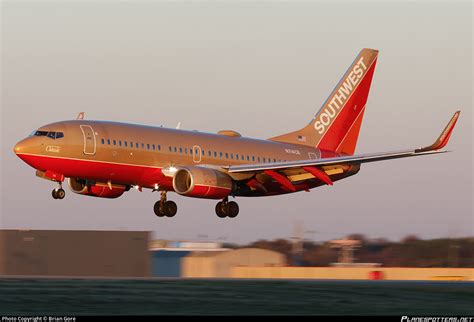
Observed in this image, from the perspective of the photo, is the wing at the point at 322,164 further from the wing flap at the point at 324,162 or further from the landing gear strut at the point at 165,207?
the landing gear strut at the point at 165,207

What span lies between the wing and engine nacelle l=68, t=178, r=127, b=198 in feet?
21.1

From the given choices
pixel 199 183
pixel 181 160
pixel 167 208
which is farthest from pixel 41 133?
pixel 167 208

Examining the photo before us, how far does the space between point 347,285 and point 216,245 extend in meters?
49.0

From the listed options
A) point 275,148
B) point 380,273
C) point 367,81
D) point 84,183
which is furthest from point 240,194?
point 380,273

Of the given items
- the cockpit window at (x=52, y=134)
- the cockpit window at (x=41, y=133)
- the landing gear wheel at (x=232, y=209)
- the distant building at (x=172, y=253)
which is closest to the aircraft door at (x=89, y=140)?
the cockpit window at (x=52, y=134)

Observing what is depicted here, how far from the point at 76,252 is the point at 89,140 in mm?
32915

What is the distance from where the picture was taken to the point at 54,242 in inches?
3457

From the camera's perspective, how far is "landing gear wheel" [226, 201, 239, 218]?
6284cm

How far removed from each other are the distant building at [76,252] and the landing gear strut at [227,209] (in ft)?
83.4

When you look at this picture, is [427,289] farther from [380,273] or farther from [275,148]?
[380,273]

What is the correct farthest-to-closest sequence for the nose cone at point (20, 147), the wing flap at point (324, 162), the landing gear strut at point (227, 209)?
the landing gear strut at point (227, 209)
the wing flap at point (324, 162)
the nose cone at point (20, 147)

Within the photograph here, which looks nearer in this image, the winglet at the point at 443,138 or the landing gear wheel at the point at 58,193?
the winglet at the point at 443,138

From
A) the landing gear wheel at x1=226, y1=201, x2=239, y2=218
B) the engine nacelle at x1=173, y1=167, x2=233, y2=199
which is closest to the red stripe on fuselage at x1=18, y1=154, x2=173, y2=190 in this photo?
the engine nacelle at x1=173, y1=167, x2=233, y2=199

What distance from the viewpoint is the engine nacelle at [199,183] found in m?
58.4
